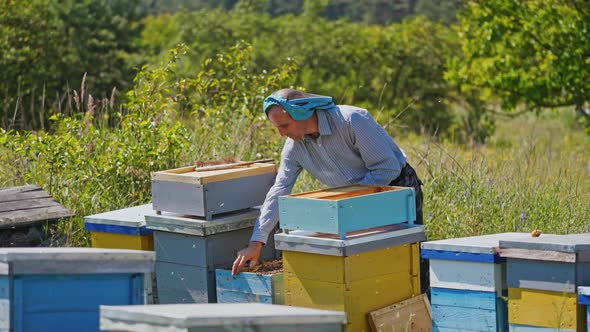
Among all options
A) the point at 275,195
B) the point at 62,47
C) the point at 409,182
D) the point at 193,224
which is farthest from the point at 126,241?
the point at 62,47

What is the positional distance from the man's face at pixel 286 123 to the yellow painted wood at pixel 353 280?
0.67 meters

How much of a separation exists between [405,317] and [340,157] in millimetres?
910

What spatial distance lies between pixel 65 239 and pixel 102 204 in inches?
20.0

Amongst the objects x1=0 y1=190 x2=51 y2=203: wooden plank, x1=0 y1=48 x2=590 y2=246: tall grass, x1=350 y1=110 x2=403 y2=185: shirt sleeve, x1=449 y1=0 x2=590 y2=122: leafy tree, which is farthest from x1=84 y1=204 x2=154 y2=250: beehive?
x1=449 y1=0 x2=590 y2=122: leafy tree

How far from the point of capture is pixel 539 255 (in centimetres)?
378

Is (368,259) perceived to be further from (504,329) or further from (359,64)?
(359,64)

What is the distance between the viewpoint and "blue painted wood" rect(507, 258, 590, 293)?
3.72 metres

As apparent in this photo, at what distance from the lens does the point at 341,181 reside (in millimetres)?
4891

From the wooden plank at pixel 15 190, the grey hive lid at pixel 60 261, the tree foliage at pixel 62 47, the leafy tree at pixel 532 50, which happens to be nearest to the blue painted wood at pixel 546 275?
the grey hive lid at pixel 60 261

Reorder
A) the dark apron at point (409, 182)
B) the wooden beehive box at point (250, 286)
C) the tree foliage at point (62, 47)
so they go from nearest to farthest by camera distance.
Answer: the wooden beehive box at point (250, 286)
the dark apron at point (409, 182)
the tree foliage at point (62, 47)

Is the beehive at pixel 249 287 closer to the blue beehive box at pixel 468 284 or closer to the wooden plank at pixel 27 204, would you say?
the blue beehive box at pixel 468 284

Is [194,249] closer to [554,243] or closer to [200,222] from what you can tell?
[200,222]

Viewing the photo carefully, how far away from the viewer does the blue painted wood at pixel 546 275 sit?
3.72m

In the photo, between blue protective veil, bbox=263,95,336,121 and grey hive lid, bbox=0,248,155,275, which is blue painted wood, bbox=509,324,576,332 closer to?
blue protective veil, bbox=263,95,336,121
